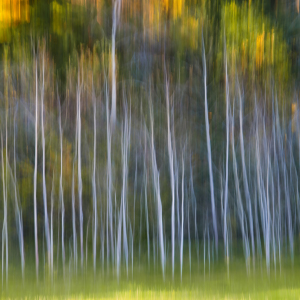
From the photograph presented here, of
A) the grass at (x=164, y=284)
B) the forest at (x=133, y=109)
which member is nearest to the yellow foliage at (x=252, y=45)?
the forest at (x=133, y=109)

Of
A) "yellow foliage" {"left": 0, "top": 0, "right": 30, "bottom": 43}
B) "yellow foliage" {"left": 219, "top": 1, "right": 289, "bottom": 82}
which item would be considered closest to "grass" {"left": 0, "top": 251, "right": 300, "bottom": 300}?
"yellow foliage" {"left": 219, "top": 1, "right": 289, "bottom": 82}

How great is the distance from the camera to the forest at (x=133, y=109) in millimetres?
9461

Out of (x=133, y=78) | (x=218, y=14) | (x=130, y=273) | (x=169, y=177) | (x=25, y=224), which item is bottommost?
(x=130, y=273)

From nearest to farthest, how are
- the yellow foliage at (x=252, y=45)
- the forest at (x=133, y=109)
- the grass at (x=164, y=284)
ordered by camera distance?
the grass at (x=164, y=284) → the forest at (x=133, y=109) → the yellow foliage at (x=252, y=45)

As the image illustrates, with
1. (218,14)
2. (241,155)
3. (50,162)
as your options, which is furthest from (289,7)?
(50,162)

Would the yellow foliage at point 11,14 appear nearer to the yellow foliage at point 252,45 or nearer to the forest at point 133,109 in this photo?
the forest at point 133,109

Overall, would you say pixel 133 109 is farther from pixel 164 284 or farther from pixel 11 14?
pixel 164 284

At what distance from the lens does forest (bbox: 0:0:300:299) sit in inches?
372

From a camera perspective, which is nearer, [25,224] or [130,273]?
[130,273]

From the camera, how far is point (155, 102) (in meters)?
9.78

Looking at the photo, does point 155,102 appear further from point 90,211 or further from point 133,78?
point 90,211

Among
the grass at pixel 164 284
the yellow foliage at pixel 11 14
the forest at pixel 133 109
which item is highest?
the yellow foliage at pixel 11 14

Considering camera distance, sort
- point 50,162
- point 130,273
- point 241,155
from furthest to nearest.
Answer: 1. point 241,155
2. point 50,162
3. point 130,273

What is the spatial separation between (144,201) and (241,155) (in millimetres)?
2754
